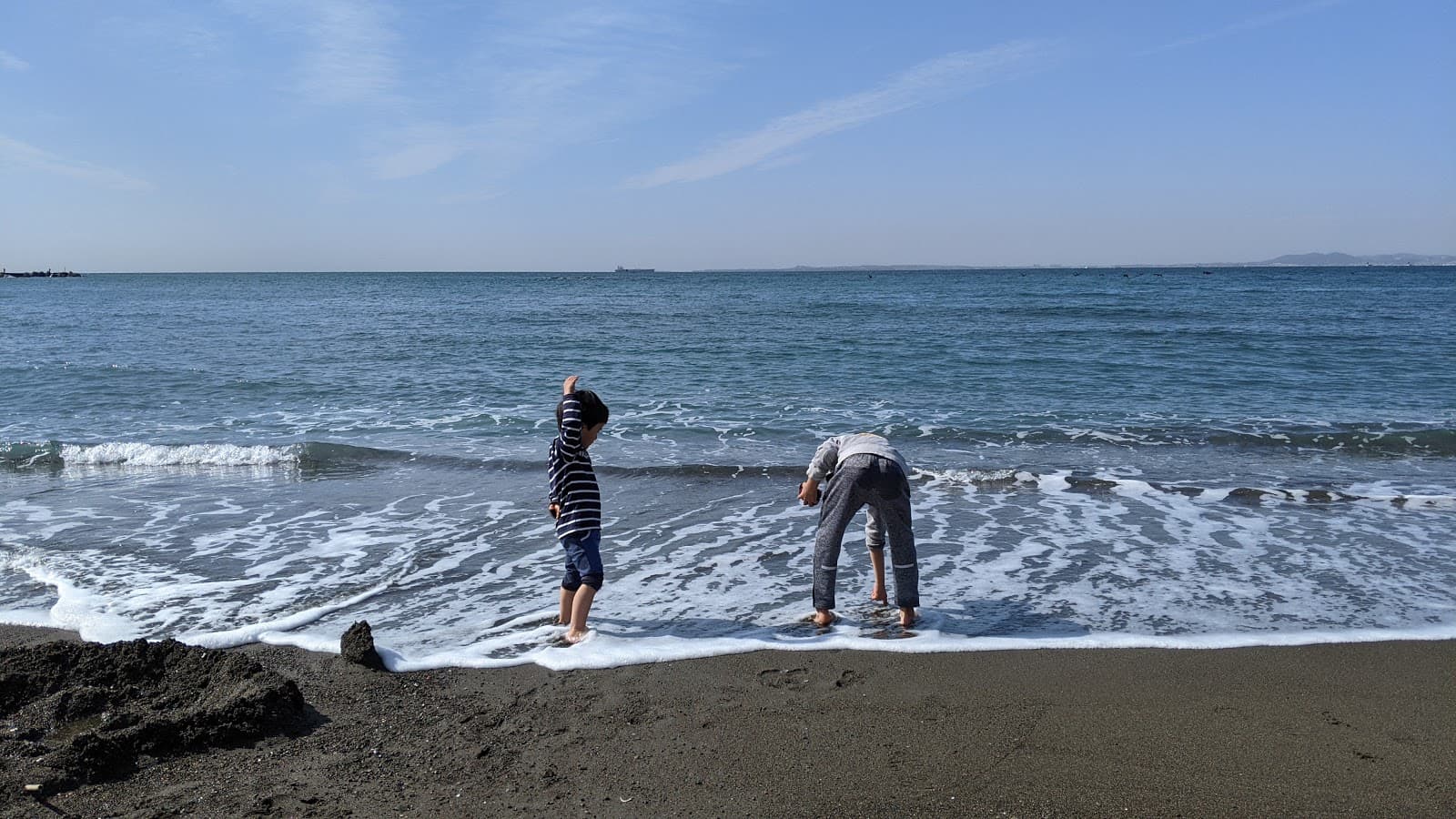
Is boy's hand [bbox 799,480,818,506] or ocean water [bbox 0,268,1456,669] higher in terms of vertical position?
boy's hand [bbox 799,480,818,506]

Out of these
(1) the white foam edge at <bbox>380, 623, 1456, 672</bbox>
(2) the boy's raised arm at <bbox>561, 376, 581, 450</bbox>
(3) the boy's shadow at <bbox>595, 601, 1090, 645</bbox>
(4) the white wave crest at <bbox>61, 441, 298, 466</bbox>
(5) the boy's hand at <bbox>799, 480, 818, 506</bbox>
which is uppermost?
(2) the boy's raised arm at <bbox>561, 376, 581, 450</bbox>

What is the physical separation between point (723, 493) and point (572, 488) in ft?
15.3

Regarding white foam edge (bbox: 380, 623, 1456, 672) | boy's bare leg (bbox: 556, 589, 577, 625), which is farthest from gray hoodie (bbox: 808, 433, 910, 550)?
boy's bare leg (bbox: 556, 589, 577, 625)

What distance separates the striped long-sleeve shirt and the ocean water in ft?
2.29

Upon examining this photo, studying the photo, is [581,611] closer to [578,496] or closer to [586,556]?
[586,556]

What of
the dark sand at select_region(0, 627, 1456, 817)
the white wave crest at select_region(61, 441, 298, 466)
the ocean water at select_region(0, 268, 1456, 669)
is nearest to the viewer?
the dark sand at select_region(0, 627, 1456, 817)

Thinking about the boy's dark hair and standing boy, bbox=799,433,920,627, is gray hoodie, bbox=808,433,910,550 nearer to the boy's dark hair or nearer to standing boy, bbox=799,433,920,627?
standing boy, bbox=799,433,920,627

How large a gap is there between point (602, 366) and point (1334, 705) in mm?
19096

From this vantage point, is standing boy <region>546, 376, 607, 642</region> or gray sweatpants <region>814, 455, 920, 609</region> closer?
standing boy <region>546, 376, 607, 642</region>

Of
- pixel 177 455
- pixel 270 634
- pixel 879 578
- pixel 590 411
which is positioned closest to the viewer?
pixel 590 411

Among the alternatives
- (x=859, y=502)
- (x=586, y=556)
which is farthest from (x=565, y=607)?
(x=859, y=502)

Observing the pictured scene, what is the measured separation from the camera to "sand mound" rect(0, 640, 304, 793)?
370 centimetres

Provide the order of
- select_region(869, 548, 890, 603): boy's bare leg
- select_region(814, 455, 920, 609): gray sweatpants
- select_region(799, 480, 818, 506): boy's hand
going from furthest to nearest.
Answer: select_region(869, 548, 890, 603): boy's bare leg, select_region(799, 480, 818, 506): boy's hand, select_region(814, 455, 920, 609): gray sweatpants

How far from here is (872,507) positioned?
566cm
